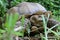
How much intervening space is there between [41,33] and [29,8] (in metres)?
0.69

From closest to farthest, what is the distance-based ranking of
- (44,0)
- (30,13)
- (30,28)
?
(30,28)
(30,13)
(44,0)

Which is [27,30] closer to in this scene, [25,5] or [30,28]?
[30,28]

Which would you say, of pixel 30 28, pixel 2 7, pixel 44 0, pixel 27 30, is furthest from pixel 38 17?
pixel 44 0

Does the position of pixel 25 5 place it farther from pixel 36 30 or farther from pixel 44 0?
pixel 44 0

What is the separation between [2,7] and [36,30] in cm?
96

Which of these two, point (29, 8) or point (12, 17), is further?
point (29, 8)

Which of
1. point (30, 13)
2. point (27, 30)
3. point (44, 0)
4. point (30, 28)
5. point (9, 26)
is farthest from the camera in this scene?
point (44, 0)

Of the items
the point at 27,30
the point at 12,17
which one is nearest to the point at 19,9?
the point at 27,30

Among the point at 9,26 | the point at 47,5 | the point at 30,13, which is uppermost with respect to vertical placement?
the point at 9,26

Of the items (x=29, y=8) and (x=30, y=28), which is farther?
(x=29, y=8)

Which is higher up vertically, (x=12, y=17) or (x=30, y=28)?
(x=12, y=17)

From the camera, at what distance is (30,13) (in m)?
2.49

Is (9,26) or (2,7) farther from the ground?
(9,26)

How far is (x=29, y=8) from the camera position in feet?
8.38
